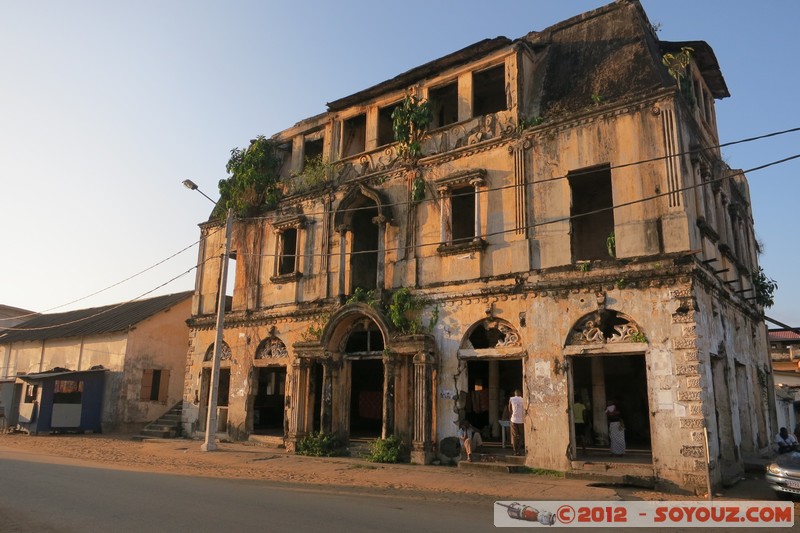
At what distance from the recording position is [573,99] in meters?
14.8

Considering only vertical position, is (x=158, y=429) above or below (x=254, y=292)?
below

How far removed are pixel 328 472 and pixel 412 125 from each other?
1030 centimetres

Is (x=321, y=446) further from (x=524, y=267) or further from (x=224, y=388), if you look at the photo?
(x=524, y=267)

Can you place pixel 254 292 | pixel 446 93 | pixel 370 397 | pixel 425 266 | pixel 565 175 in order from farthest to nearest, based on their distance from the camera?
pixel 370 397, pixel 254 292, pixel 446 93, pixel 425 266, pixel 565 175

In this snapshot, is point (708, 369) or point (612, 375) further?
point (612, 375)

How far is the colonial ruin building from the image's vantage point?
12508 mm

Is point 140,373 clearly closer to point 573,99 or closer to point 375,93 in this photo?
point 375,93

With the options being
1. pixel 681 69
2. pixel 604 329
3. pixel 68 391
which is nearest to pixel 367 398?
pixel 604 329

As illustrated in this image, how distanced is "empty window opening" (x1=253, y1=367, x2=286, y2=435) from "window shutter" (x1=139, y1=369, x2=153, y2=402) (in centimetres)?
650

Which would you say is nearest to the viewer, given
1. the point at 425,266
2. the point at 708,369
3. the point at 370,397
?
the point at 708,369

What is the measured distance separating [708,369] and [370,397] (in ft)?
42.0

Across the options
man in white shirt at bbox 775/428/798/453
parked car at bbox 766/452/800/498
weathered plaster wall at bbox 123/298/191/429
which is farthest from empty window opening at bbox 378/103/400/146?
weathered plaster wall at bbox 123/298/191/429

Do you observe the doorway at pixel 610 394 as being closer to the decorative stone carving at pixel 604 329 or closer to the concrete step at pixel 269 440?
the decorative stone carving at pixel 604 329

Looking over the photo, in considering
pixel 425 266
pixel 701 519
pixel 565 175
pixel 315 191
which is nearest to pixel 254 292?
pixel 315 191
